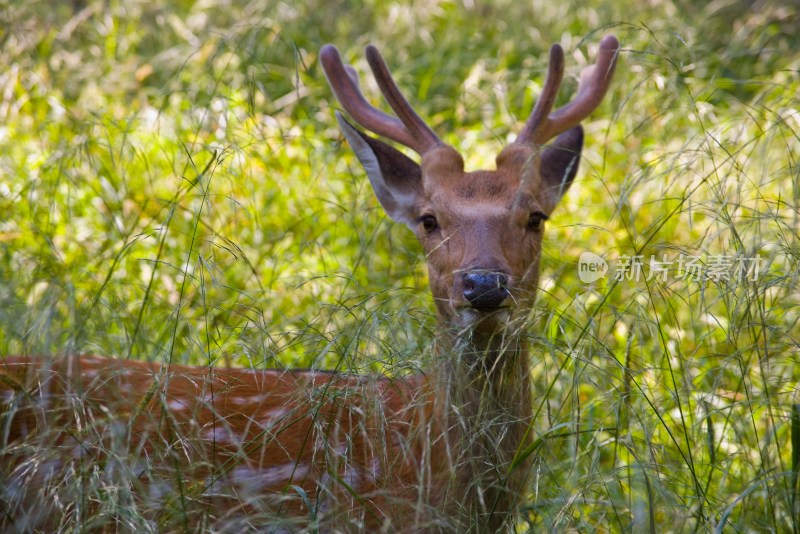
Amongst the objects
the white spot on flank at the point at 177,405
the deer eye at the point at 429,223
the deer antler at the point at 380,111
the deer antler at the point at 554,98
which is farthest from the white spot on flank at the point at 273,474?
the deer antler at the point at 554,98

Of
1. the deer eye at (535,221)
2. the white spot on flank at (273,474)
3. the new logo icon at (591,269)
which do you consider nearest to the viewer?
the white spot on flank at (273,474)

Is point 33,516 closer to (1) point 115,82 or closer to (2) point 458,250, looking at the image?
(2) point 458,250

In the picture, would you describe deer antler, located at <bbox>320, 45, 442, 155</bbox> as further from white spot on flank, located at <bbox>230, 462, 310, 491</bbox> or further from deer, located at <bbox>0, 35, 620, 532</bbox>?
white spot on flank, located at <bbox>230, 462, 310, 491</bbox>

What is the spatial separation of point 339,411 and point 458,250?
1.05 metres

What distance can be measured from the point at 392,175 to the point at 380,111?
46 centimetres

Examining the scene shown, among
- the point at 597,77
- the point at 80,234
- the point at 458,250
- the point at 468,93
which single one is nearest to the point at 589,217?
the point at 468,93

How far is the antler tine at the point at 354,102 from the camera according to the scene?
4496 millimetres

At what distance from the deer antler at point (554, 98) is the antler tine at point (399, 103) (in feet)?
1.33

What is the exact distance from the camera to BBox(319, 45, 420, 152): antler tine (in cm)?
450

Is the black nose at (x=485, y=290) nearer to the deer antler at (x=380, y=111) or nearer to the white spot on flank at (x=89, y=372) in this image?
the deer antler at (x=380, y=111)

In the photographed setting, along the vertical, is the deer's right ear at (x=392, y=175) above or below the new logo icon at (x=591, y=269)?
above

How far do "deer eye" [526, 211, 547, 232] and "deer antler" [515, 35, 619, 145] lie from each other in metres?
0.48

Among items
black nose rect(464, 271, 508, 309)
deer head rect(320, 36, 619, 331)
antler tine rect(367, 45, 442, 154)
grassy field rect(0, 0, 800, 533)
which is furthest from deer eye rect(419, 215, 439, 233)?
black nose rect(464, 271, 508, 309)

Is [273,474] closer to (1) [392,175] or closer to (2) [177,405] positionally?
(2) [177,405]
